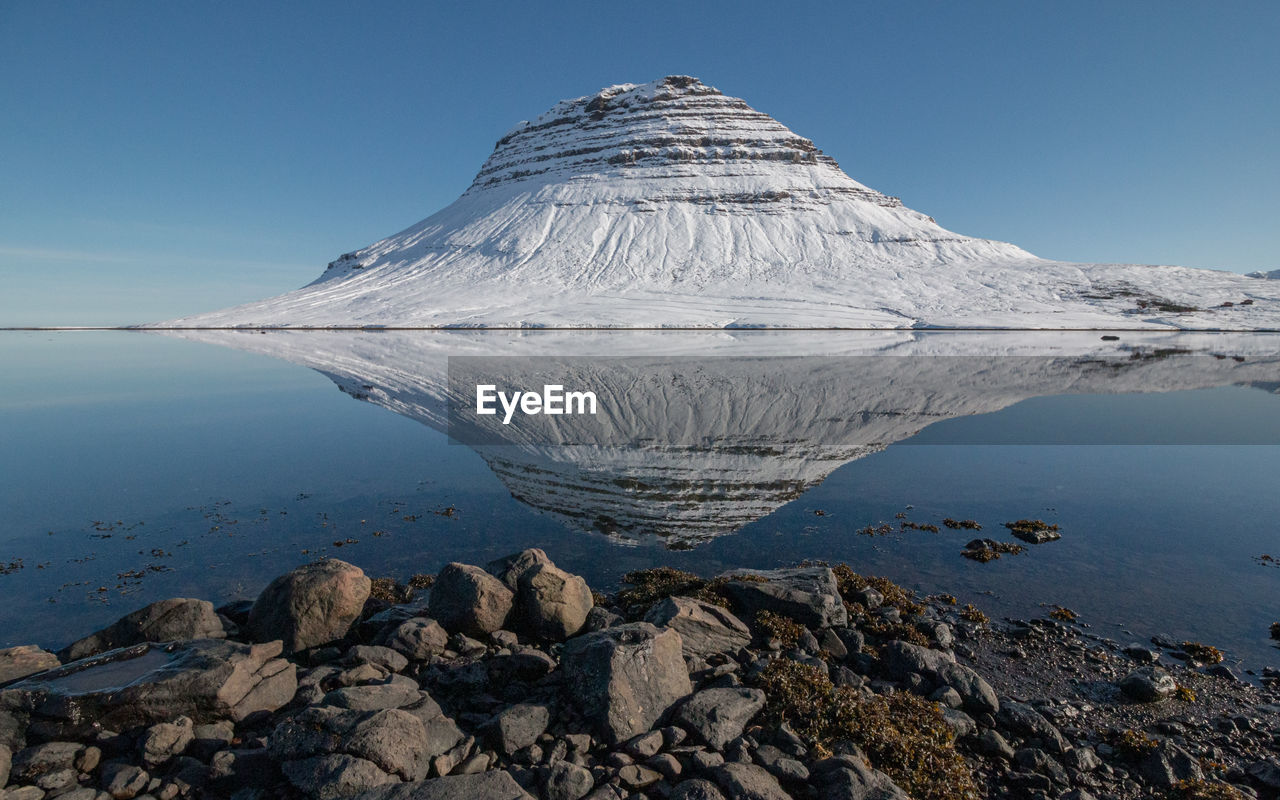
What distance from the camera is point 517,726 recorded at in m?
6.79

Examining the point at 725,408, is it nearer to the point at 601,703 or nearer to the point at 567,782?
→ the point at 601,703

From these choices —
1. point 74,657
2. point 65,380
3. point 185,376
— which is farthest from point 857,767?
point 65,380

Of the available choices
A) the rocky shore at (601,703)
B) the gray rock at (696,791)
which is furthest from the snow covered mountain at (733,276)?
the gray rock at (696,791)

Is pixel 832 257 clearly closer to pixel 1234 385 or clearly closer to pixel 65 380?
pixel 1234 385

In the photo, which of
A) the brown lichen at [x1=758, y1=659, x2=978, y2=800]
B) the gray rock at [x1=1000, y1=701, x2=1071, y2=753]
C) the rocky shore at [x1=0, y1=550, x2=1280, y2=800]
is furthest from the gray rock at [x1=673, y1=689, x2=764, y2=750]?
the gray rock at [x1=1000, y1=701, x2=1071, y2=753]

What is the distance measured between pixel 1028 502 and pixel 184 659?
1794 centimetres

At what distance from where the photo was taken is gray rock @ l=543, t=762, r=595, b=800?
235 inches

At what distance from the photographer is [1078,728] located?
7.46m

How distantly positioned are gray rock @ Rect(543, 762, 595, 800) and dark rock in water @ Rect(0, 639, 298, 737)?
3.80m

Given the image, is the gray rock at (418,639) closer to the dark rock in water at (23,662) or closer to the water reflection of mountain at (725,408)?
the dark rock in water at (23,662)

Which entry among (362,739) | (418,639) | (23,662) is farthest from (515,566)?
(23,662)

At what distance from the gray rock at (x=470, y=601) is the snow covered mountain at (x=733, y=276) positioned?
113m

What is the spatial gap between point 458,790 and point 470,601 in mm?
3541

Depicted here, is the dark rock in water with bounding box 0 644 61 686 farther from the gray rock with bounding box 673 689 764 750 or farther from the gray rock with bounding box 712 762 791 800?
the gray rock with bounding box 712 762 791 800
